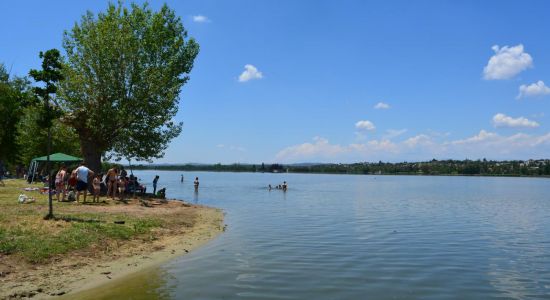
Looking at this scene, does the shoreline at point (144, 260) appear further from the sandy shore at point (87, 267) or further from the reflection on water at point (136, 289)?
the reflection on water at point (136, 289)

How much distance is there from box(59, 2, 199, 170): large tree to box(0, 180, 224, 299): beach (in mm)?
8948

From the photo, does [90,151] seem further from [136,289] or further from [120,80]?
[136,289]

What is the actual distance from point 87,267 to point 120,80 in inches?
831

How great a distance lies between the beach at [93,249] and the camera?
10.2 m

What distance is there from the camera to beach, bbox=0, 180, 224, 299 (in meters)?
10.2

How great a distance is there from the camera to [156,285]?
11.0m

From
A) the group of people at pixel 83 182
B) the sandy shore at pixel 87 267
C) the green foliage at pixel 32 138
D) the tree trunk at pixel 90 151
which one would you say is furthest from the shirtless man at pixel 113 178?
the green foliage at pixel 32 138

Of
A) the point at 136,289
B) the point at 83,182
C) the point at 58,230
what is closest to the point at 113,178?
the point at 83,182

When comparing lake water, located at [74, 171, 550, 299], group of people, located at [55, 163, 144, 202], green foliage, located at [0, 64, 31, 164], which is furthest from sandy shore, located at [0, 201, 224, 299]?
green foliage, located at [0, 64, 31, 164]

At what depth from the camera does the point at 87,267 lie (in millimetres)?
11836

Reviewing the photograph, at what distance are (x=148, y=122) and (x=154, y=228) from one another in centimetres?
1543

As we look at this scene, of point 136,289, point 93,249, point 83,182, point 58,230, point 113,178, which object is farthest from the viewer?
point 113,178

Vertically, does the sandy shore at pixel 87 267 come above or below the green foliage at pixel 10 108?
below

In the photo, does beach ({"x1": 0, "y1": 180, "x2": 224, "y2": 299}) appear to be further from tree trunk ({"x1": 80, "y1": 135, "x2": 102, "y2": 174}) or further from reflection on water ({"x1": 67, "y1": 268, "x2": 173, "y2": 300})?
tree trunk ({"x1": 80, "y1": 135, "x2": 102, "y2": 174})
